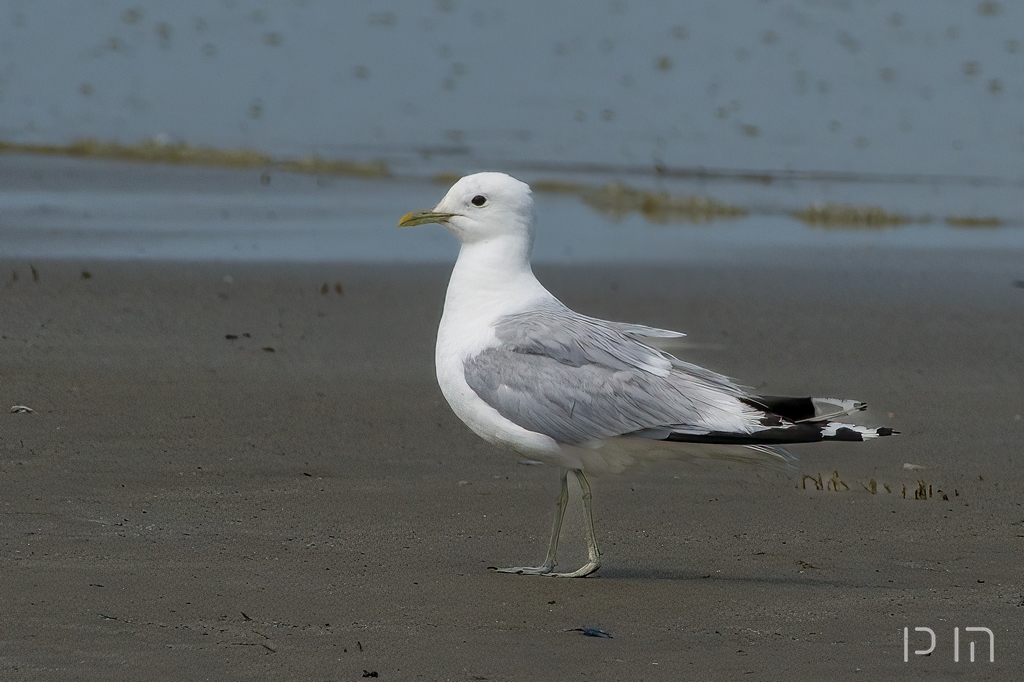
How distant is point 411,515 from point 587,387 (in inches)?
43.5

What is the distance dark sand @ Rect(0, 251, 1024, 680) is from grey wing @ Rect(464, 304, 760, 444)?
1.94 ft

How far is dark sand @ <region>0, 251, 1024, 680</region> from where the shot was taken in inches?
184

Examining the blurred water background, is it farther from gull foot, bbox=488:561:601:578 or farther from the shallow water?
gull foot, bbox=488:561:601:578

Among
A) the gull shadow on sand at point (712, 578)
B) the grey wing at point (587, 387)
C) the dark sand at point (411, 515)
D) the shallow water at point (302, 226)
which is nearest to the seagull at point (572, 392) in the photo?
the grey wing at point (587, 387)

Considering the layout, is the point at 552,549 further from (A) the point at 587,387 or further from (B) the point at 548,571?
(A) the point at 587,387

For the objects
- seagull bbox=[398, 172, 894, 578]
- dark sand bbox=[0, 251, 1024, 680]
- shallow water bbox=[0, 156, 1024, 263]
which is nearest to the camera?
dark sand bbox=[0, 251, 1024, 680]

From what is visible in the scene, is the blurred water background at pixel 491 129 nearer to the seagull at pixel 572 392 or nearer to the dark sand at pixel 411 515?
the dark sand at pixel 411 515

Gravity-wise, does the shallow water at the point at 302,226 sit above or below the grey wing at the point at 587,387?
above

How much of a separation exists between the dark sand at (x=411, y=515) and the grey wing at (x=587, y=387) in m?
0.59

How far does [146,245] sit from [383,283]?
2262mm

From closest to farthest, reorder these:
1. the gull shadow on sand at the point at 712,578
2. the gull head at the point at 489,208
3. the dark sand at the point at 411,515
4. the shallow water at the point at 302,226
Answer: the dark sand at the point at 411,515
the gull shadow on sand at the point at 712,578
the gull head at the point at 489,208
the shallow water at the point at 302,226

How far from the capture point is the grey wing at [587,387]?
5363 mm

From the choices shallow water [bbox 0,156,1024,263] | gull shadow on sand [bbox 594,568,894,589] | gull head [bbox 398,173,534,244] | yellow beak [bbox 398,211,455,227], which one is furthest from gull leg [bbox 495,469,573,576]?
shallow water [bbox 0,156,1024,263]

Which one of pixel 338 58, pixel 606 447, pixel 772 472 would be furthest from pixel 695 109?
pixel 606 447
